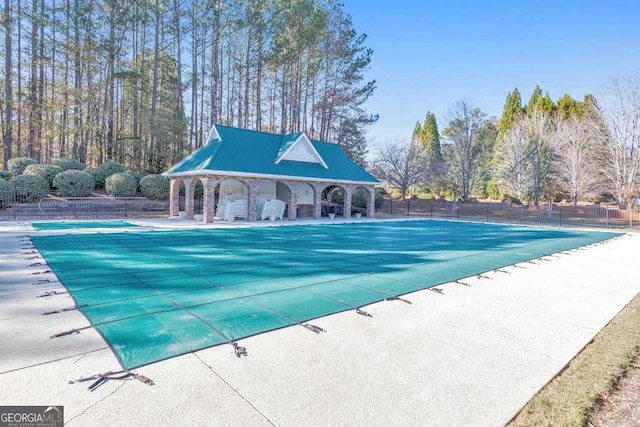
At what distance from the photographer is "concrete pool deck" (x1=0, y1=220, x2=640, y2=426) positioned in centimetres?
249

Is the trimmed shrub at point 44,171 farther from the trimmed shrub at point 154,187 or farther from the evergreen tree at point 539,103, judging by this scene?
the evergreen tree at point 539,103

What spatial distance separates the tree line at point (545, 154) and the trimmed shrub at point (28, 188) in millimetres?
24583

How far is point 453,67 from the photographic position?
23.3 m

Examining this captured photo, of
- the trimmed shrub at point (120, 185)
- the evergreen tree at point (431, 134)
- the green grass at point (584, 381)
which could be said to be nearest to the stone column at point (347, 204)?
the trimmed shrub at point (120, 185)

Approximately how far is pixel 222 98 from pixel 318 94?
8759 mm

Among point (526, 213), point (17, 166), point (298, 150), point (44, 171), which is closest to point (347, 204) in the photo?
point (298, 150)

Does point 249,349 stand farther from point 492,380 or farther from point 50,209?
point 50,209

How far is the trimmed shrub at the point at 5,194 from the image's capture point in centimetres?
1612

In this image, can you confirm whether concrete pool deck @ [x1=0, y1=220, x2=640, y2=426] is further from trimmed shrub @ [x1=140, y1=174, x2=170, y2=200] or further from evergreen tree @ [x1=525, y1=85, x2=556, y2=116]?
evergreen tree @ [x1=525, y1=85, x2=556, y2=116]

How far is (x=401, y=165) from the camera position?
104ft

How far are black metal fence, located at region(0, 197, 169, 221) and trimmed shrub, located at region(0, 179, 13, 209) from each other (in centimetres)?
23

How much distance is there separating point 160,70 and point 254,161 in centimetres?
1679

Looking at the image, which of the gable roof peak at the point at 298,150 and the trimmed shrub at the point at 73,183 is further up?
the gable roof peak at the point at 298,150

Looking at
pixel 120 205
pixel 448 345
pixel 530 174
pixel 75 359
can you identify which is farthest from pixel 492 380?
pixel 530 174
